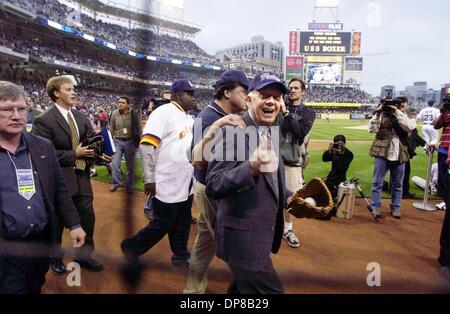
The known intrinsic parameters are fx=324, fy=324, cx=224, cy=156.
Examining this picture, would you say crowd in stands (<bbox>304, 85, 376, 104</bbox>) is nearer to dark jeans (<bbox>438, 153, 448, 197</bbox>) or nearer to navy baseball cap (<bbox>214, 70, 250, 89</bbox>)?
dark jeans (<bbox>438, 153, 448, 197</bbox>)

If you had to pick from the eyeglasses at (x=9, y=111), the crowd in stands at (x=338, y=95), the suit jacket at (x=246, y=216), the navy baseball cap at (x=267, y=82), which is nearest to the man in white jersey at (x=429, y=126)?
the navy baseball cap at (x=267, y=82)

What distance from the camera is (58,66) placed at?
66.5 feet

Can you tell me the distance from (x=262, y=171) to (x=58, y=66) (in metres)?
22.4

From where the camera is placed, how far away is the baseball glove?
1821 mm

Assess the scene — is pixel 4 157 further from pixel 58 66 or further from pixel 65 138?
pixel 58 66

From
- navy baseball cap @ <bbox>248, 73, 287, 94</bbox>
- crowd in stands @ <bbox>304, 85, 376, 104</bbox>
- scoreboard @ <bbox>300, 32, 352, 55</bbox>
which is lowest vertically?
navy baseball cap @ <bbox>248, 73, 287, 94</bbox>

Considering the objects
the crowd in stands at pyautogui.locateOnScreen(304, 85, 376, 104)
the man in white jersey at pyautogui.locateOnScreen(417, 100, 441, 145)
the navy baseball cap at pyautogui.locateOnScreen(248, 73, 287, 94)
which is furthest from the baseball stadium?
the crowd in stands at pyautogui.locateOnScreen(304, 85, 376, 104)

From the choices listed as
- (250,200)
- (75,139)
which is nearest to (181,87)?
(75,139)

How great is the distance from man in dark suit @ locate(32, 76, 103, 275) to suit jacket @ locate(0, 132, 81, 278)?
0.52 m

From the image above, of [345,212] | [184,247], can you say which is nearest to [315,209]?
[184,247]

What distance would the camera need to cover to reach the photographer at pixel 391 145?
4.05 metres

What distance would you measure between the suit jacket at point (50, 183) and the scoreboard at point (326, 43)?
52.3 metres

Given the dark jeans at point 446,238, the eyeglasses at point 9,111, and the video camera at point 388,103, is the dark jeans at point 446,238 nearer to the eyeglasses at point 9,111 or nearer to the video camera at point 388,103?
the video camera at point 388,103

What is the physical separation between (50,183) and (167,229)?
1039 millimetres
